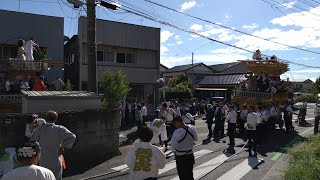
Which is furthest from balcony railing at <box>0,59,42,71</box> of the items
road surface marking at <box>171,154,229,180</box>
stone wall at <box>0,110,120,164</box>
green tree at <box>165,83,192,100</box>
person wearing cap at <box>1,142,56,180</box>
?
green tree at <box>165,83,192,100</box>

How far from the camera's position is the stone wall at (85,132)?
10.4 metres

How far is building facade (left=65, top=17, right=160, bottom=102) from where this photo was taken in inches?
1090

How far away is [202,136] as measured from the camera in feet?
59.9

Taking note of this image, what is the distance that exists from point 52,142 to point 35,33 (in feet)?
67.2

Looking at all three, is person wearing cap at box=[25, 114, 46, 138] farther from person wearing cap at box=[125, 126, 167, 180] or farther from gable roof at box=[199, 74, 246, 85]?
gable roof at box=[199, 74, 246, 85]

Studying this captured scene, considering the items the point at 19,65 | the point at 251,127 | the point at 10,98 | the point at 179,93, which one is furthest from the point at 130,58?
the point at 251,127

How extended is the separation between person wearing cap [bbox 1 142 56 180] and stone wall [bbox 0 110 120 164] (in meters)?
6.67

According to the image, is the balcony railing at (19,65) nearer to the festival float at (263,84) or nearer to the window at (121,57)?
the window at (121,57)

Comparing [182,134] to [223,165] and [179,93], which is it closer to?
[223,165]

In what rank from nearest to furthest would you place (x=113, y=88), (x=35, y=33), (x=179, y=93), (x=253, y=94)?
(x=113, y=88) → (x=253, y=94) → (x=35, y=33) → (x=179, y=93)

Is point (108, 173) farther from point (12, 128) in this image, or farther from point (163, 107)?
point (163, 107)

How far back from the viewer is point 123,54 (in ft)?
97.8

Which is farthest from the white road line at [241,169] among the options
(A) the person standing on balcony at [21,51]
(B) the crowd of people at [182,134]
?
(A) the person standing on balcony at [21,51]

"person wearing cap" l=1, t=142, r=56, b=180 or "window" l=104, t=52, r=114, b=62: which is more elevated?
"window" l=104, t=52, r=114, b=62
